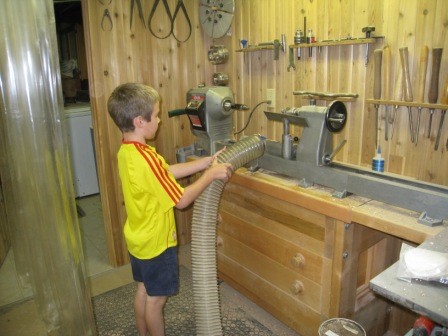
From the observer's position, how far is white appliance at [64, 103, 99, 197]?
3.92m

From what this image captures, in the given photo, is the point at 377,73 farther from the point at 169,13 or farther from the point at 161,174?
the point at 169,13

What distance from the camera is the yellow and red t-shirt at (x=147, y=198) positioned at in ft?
4.91

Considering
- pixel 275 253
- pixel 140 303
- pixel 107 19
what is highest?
pixel 107 19

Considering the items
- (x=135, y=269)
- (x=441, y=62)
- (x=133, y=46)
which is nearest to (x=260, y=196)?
(x=135, y=269)

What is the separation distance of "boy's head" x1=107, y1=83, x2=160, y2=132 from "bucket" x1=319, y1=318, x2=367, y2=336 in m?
1.16

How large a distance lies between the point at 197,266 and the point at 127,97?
852mm

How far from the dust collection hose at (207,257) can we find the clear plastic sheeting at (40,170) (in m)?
0.58

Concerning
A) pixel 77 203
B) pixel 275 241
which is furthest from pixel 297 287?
pixel 77 203

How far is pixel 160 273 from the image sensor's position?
5.51 feet

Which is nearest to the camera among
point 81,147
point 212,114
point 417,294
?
point 417,294

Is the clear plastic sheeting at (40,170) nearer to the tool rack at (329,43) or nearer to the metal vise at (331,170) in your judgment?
the metal vise at (331,170)

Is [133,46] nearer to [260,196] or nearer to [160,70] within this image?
[160,70]

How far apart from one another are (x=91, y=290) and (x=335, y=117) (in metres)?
1.92

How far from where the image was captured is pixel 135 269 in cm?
175
